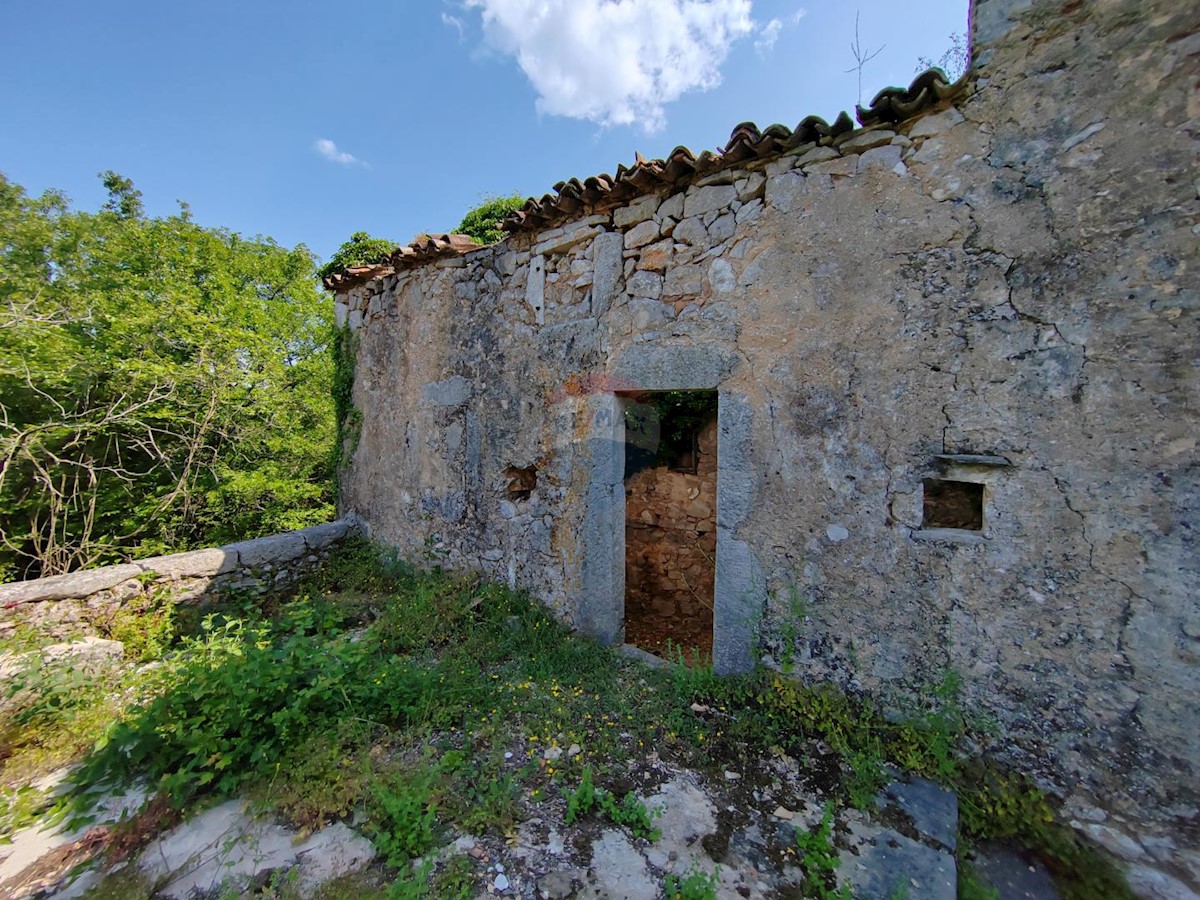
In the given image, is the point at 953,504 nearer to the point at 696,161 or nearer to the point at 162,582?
the point at 696,161

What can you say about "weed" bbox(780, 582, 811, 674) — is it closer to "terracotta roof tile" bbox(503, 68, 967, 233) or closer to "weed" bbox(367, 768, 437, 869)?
"weed" bbox(367, 768, 437, 869)

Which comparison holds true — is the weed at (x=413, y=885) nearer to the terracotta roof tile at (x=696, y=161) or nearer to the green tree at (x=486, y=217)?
the terracotta roof tile at (x=696, y=161)

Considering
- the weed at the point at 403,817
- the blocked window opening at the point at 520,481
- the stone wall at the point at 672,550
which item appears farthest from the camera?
the stone wall at the point at 672,550

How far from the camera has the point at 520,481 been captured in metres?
4.05

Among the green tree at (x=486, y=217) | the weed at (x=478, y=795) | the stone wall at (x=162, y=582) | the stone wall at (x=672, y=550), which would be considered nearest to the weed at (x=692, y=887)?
the weed at (x=478, y=795)

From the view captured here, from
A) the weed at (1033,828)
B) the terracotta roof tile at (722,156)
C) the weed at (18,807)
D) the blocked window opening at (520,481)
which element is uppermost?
the terracotta roof tile at (722,156)

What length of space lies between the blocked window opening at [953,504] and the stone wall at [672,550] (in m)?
2.51

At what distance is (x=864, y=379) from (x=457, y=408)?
343 centimetres

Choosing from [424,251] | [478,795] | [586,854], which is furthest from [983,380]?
[424,251]

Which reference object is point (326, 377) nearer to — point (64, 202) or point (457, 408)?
point (457, 408)

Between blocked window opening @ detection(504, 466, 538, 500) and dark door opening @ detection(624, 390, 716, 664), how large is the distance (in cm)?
133

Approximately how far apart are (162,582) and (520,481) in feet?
10.7

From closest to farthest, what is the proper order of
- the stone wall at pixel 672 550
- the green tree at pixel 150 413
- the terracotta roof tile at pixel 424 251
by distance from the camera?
the terracotta roof tile at pixel 424 251
the stone wall at pixel 672 550
the green tree at pixel 150 413

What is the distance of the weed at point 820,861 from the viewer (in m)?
1.68
